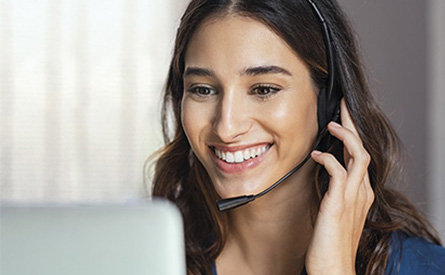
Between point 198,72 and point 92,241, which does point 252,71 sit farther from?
point 92,241

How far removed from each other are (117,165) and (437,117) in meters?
1.26

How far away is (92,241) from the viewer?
441mm

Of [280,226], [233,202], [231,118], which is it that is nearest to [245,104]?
[231,118]

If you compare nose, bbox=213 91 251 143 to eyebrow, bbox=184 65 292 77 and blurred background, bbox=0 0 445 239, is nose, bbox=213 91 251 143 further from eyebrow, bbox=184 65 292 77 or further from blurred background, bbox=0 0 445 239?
blurred background, bbox=0 0 445 239

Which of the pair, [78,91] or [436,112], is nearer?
[436,112]

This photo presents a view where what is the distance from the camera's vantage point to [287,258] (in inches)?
57.2

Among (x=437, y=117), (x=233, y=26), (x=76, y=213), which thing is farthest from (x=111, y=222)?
(x=437, y=117)

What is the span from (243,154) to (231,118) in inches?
3.3

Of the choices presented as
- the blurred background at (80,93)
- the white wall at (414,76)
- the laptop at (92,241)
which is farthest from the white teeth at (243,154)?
the blurred background at (80,93)

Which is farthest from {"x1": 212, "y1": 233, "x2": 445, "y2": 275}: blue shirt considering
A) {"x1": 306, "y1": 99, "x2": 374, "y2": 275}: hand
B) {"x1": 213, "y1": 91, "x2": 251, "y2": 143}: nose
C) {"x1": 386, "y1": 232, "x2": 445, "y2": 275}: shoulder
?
{"x1": 213, "y1": 91, "x2": 251, "y2": 143}: nose

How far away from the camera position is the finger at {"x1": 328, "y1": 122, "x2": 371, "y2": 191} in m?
1.31

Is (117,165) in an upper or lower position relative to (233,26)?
lower

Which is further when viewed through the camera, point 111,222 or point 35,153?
point 35,153

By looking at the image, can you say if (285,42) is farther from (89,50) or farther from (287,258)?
(89,50)
